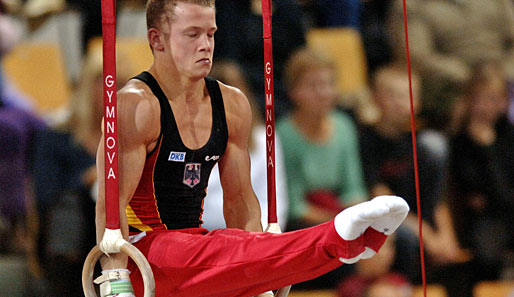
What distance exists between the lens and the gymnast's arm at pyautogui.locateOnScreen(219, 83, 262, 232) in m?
2.68

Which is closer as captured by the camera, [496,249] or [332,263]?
[332,263]

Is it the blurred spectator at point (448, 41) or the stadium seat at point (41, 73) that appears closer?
the stadium seat at point (41, 73)

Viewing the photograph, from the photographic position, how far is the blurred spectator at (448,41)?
493 cm

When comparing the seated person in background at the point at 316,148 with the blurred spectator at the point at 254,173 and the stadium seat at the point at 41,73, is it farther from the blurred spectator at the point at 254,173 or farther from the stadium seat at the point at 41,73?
the stadium seat at the point at 41,73

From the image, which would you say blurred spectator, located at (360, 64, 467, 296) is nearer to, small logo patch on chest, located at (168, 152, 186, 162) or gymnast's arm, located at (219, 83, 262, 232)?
gymnast's arm, located at (219, 83, 262, 232)

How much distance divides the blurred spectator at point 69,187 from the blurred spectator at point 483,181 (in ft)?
6.96

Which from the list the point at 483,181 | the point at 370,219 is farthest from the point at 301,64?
the point at 370,219

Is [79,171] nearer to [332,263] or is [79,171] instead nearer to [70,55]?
[70,55]

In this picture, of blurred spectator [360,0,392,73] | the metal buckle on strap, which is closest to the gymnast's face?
the metal buckle on strap

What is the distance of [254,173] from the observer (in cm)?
400

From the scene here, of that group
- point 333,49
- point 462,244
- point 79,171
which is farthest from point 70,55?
point 462,244

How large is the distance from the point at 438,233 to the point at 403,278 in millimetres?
402

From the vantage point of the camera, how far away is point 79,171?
3.95 m

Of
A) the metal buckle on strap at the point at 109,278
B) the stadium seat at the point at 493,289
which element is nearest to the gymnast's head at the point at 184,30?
the metal buckle on strap at the point at 109,278
